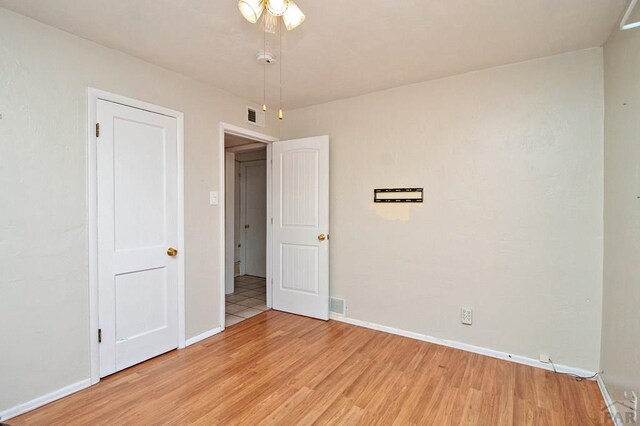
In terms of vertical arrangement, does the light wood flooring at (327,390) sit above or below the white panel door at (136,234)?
below

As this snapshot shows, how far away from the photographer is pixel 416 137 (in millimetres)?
3043

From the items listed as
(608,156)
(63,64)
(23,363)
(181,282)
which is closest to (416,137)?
(608,156)

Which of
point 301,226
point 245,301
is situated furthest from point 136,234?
point 245,301

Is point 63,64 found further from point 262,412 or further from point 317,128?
point 262,412

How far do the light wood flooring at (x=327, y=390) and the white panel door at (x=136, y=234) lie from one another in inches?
9.6

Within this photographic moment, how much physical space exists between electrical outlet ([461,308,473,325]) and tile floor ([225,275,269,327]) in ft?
7.45

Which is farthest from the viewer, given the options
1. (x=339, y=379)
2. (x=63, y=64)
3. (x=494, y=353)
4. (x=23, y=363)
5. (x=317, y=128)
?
(x=317, y=128)

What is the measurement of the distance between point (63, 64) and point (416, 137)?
2.88 metres

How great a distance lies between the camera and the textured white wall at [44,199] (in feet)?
6.18

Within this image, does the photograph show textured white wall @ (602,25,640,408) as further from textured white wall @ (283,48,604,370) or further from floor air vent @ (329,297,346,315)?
floor air vent @ (329,297,346,315)

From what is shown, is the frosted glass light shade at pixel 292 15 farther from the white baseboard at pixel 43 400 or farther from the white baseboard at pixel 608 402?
the white baseboard at pixel 608 402

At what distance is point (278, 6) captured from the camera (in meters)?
1.57

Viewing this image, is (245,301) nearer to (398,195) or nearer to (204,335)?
(204,335)

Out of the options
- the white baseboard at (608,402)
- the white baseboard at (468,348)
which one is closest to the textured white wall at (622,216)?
the white baseboard at (608,402)
